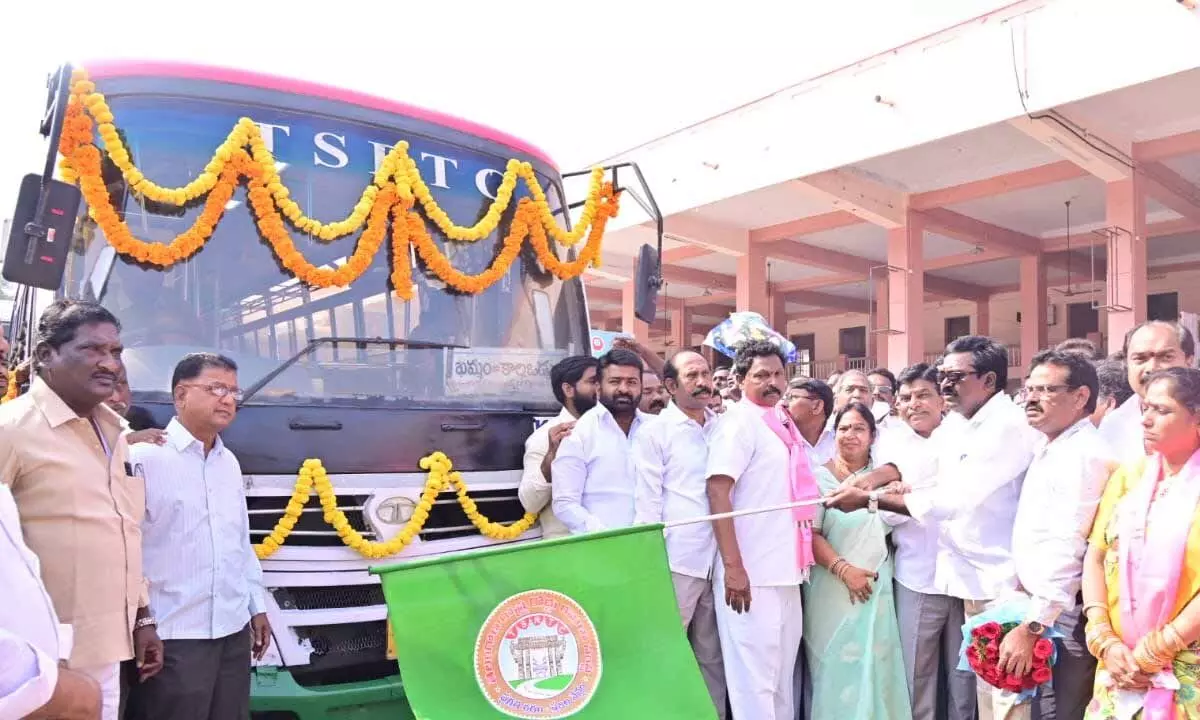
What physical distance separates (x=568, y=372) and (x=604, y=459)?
1.55 feet

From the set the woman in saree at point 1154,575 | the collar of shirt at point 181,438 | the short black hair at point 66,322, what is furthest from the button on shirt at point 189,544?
the woman in saree at point 1154,575

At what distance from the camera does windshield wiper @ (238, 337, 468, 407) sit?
11.9 feet

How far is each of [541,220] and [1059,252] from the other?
1247cm

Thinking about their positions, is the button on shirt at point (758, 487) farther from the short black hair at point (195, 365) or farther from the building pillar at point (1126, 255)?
the building pillar at point (1126, 255)

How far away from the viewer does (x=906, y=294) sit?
477 inches

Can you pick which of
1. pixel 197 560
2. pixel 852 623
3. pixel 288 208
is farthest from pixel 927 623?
pixel 288 208

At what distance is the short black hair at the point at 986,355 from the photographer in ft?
Result: 13.1

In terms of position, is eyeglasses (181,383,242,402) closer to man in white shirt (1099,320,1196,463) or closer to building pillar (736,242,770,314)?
man in white shirt (1099,320,1196,463)

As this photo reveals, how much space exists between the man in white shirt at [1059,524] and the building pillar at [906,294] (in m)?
8.87

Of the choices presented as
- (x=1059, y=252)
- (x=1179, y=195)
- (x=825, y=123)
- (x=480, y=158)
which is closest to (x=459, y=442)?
(x=480, y=158)

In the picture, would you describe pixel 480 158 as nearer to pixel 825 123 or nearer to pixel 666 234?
pixel 825 123

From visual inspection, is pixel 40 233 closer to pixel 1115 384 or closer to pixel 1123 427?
pixel 1123 427

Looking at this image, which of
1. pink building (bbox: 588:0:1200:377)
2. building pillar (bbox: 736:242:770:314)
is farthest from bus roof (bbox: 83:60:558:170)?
building pillar (bbox: 736:242:770:314)

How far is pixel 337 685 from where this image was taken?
137 inches
